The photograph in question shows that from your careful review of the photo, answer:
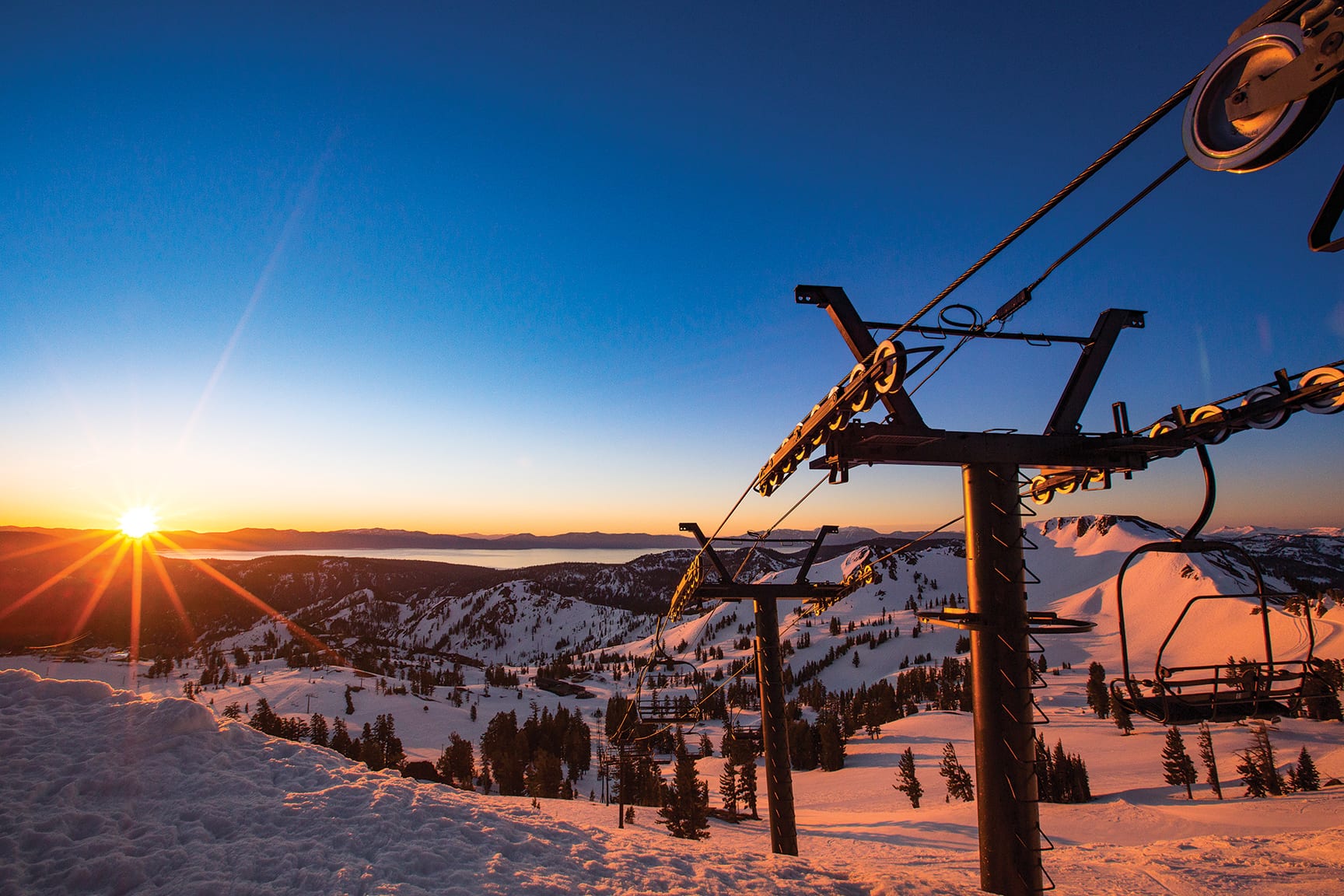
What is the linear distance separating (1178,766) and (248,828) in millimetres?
94172

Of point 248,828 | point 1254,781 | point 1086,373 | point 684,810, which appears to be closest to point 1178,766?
point 1254,781

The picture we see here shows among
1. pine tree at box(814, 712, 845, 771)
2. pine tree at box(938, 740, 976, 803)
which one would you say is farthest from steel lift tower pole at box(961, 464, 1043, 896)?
pine tree at box(814, 712, 845, 771)

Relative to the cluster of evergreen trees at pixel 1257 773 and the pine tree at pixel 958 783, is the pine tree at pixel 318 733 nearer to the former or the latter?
the pine tree at pixel 958 783

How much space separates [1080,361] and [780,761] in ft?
42.5

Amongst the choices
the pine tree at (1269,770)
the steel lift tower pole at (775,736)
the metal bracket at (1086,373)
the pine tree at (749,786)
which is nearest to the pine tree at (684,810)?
the pine tree at (749,786)

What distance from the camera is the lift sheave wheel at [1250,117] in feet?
11.2

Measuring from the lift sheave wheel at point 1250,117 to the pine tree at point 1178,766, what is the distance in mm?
84724

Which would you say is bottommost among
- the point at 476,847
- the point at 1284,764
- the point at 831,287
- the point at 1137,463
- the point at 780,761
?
the point at 1284,764

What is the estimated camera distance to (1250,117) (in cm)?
357

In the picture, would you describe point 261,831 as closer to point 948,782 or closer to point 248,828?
point 248,828

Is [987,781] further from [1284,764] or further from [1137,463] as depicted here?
[1284,764]

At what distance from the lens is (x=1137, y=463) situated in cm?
920

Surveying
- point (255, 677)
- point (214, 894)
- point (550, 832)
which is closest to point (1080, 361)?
point (550, 832)

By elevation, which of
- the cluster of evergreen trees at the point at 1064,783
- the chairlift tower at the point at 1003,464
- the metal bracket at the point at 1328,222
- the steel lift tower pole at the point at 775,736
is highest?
the metal bracket at the point at 1328,222
